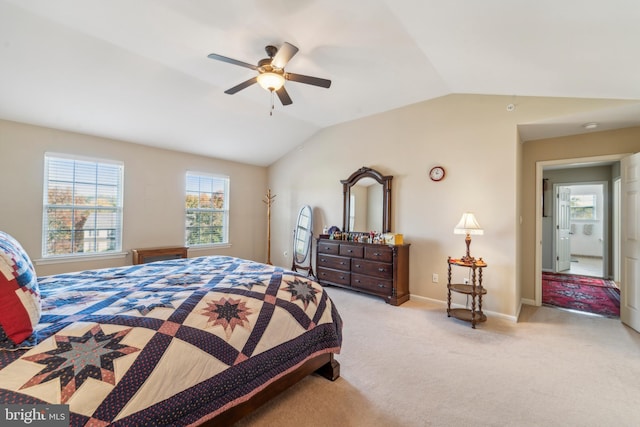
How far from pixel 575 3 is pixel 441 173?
2346 mm

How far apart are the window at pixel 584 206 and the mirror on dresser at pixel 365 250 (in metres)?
7.93

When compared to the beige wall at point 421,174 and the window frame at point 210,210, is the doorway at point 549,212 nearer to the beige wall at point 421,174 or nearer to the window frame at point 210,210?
the beige wall at point 421,174

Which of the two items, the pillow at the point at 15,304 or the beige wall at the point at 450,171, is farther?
the beige wall at the point at 450,171

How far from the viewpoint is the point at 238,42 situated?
277 centimetres

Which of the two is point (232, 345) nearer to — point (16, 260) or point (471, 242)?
point (16, 260)

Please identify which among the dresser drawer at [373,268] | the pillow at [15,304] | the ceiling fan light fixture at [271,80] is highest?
the ceiling fan light fixture at [271,80]

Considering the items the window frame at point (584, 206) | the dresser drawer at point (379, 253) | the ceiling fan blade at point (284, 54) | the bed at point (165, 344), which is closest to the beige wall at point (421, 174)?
the dresser drawer at point (379, 253)

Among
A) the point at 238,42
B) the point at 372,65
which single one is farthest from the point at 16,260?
the point at 372,65

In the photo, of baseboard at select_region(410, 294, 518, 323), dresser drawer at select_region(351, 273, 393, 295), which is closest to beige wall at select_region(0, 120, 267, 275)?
dresser drawer at select_region(351, 273, 393, 295)

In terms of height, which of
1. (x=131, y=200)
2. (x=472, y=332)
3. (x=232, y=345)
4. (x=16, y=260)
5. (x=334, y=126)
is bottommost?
(x=472, y=332)

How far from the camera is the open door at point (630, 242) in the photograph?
3.05 m

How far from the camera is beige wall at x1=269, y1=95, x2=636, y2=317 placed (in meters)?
3.40

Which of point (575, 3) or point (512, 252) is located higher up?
point (575, 3)

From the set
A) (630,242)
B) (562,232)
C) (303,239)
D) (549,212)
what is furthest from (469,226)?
(562,232)
